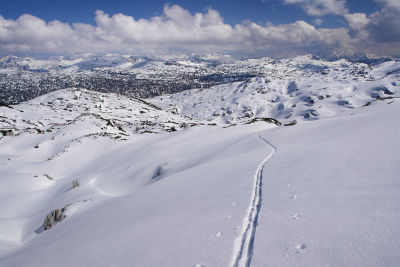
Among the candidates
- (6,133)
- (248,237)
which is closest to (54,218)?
(248,237)

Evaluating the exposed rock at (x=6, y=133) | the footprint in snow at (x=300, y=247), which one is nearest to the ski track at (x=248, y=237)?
the footprint in snow at (x=300, y=247)

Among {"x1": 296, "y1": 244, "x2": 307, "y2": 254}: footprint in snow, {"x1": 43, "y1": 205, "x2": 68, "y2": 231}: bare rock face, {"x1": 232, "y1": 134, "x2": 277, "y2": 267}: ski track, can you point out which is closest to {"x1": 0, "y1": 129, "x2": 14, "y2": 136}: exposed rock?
{"x1": 43, "y1": 205, "x2": 68, "y2": 231}: bare rock face

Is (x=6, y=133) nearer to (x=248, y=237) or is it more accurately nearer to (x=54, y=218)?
(x=54, y=218)

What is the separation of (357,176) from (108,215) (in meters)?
14.8

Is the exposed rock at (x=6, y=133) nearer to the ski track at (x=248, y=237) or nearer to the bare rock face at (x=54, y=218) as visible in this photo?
the bare rock face at (x=54, y=218)

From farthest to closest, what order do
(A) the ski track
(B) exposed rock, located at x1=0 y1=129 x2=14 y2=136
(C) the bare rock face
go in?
(B) exposed rock, located at x1=0 y1=129 x2=14 y2=136 < (C) the bare rock face < (A) the ski track

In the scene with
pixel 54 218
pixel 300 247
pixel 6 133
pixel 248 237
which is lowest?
pixel 6 133

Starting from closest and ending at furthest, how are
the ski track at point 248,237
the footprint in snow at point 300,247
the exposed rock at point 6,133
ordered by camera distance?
the footprint in snow at point 300,247
the ski track at point 248,237
the exposed rock at point 6,133

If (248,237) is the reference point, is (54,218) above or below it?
below

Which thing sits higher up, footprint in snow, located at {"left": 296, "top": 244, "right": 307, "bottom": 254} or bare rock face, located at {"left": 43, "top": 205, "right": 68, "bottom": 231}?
footprint in snow, located at {"left": 296, "top": 244, "right": 307, "bottom": 254}

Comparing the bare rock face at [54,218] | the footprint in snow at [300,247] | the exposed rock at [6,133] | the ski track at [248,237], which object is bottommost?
the exposed rock at [6,133]

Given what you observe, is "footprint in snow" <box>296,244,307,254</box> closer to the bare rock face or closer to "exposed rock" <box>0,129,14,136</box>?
the bare rock face

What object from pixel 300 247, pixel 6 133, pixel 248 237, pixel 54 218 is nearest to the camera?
pixel 300 247

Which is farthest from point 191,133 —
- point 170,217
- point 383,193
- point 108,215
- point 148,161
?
point 383,193
